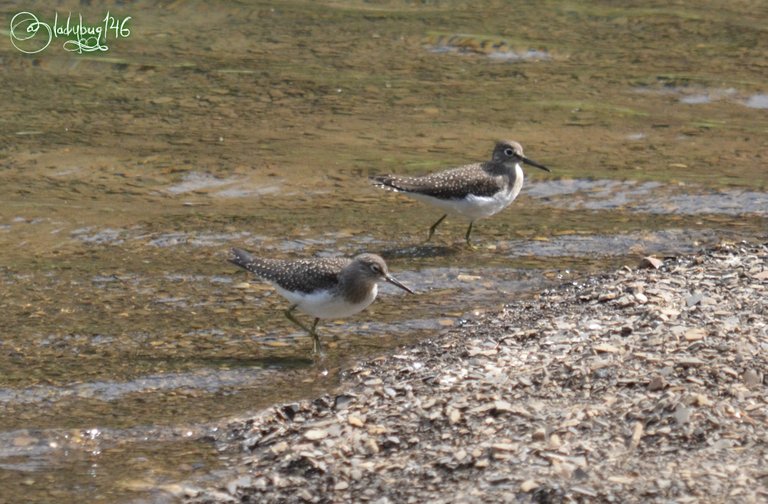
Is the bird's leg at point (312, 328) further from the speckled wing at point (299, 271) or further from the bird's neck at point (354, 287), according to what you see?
the bird's neck at point (354, 287)

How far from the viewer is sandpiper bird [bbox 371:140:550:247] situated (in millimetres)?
11883

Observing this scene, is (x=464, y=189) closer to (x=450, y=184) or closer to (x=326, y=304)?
(x=450, y=184)

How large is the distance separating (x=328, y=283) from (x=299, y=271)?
0.92ft

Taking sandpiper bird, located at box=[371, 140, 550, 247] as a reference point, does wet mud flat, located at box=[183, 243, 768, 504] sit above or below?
below

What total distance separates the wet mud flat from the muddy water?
65 centimetres

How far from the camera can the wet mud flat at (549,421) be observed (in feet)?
23.2

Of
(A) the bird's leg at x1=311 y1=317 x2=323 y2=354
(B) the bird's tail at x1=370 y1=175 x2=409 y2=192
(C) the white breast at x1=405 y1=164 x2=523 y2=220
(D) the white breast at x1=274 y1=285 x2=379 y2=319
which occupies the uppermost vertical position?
(B) the bird's tail at x1=370 y1=175 x2=409 y2=192

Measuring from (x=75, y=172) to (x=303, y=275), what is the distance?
4831 mm

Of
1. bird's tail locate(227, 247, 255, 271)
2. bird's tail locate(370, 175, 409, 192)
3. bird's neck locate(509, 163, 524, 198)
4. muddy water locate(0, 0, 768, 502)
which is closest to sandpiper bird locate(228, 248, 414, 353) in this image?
bird's tail locate(227, 247, 255, 271)

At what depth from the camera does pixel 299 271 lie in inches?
387

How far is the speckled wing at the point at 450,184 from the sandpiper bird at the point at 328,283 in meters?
2.13

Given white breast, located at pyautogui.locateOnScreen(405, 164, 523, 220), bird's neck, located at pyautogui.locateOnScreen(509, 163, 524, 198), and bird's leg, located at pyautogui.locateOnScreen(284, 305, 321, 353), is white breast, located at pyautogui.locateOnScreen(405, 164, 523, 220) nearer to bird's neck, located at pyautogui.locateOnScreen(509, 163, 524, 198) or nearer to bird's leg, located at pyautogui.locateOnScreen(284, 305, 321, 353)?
bird's neck, located at pyautogui.locateOnScreen(509, 163, 524, 198)

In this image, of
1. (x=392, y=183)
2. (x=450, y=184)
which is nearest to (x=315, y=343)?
(x=392, y=183)

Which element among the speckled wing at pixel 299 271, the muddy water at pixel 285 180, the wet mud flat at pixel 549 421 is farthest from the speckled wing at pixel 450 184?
the wet mud flat at pixel 549 421
